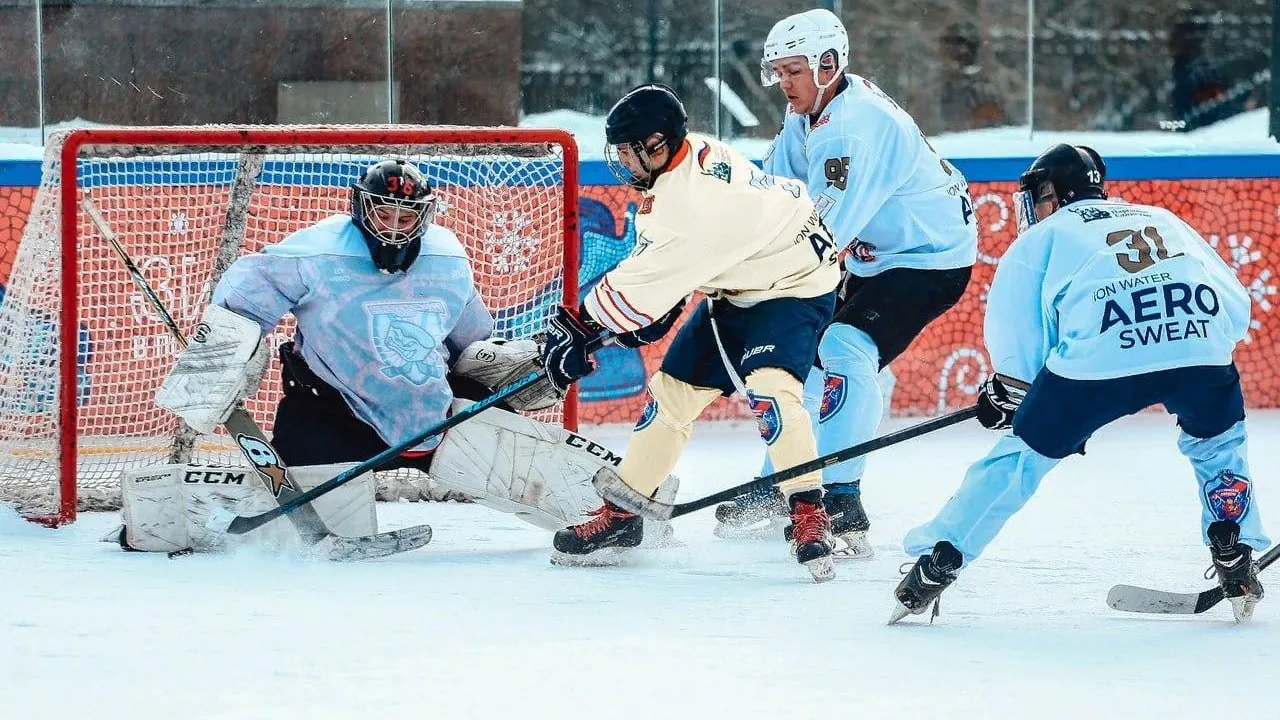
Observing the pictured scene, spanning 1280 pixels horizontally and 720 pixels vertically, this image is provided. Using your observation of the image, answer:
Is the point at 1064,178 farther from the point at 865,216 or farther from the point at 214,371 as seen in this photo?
the point at 214,371

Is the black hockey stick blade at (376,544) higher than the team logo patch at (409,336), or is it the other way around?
the team logo patch at (409,336)

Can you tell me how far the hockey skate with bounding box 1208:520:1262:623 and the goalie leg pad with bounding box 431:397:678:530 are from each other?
4.41 ft

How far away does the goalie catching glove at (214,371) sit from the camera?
3.94 m

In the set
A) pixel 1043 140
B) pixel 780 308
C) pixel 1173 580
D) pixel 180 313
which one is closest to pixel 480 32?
pixel 180 313

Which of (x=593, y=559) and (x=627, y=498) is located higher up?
(x=627, y=498)

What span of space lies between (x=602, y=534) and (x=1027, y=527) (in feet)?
4.05

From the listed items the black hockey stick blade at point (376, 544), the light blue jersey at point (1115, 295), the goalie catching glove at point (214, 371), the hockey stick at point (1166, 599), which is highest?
the light blue jersey at point (1115, 295)

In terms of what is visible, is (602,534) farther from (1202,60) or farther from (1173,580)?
(1202,60)

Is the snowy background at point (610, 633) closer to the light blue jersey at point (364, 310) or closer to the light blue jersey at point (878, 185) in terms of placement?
the light blue jersey at point (364, 310)

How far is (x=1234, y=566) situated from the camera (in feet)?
10.7

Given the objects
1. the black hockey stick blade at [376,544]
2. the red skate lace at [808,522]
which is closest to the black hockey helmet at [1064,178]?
the red skate lace at [808,522]

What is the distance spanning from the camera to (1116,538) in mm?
4359

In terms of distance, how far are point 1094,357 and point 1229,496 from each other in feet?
1.36

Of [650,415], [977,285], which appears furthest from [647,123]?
[977,285]
